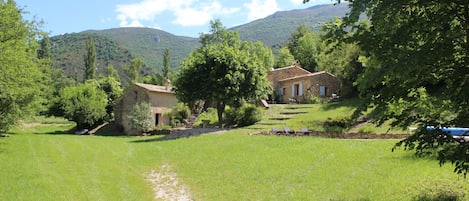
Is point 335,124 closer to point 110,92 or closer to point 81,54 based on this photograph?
point 110,92

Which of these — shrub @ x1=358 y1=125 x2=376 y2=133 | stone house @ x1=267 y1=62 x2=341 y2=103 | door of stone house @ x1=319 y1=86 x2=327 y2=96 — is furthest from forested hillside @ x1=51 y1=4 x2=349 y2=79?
shrub @ x1=358 y1=125 x2=376 y2=133

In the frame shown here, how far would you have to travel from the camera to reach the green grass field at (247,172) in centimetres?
871

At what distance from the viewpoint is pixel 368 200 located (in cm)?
783

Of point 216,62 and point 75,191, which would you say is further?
point 216,62

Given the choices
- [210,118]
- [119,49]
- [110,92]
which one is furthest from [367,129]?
[119,49]

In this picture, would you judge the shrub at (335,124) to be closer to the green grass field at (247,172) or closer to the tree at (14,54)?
the green grass field at (247,172)

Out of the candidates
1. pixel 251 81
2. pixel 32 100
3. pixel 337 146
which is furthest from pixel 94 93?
Result: pixel 337 146

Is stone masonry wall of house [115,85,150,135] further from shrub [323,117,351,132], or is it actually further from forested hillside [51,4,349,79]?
forested hillside [51,4,349,79]

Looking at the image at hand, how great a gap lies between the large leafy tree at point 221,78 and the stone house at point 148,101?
11728mm

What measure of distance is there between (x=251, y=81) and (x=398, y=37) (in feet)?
64.2

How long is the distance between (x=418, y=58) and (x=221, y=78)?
1993cm

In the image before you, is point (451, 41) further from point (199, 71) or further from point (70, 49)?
point (70, 49)

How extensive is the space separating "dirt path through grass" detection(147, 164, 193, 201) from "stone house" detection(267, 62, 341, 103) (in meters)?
25.7

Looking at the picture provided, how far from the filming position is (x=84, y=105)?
39.4 m
